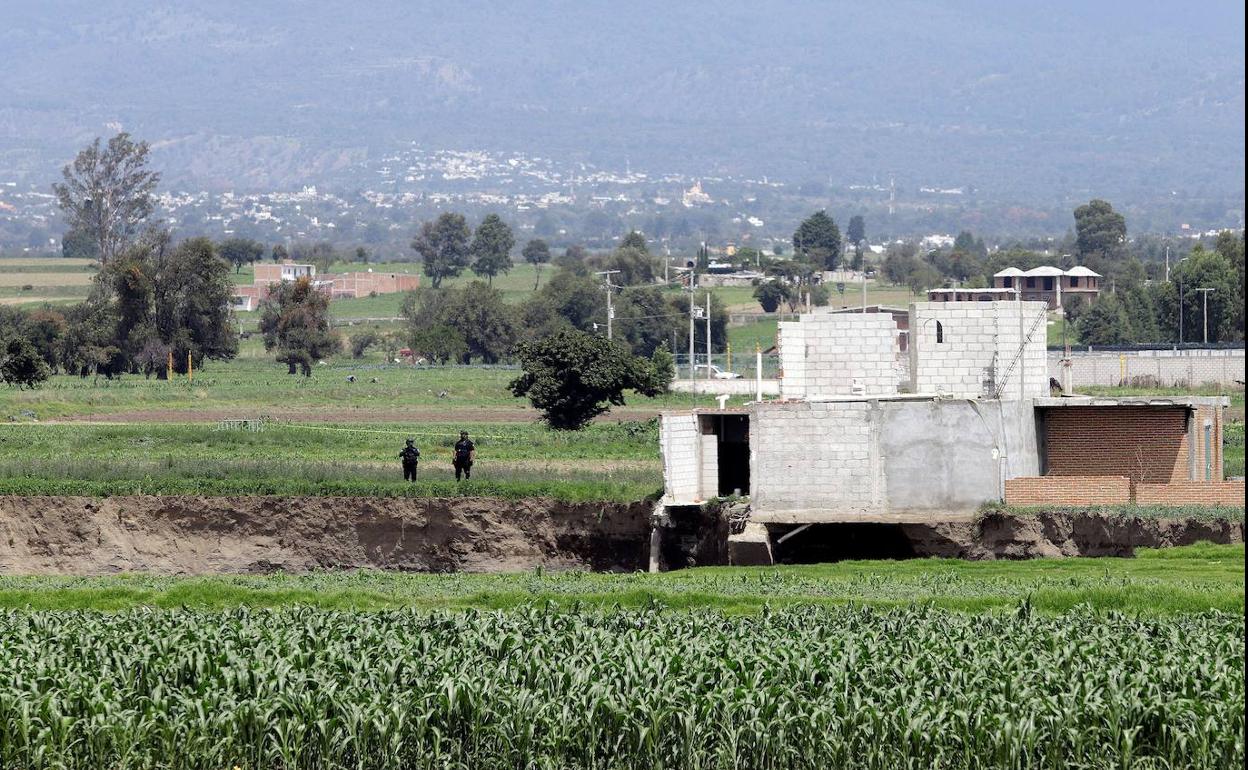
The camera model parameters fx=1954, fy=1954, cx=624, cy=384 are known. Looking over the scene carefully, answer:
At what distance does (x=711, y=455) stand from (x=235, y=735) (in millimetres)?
20515

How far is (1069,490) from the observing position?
3512 cm

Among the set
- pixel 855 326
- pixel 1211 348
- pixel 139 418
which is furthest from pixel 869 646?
pixel 1211 348

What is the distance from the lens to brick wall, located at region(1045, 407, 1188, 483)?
36.9 m

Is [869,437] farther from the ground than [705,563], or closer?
farther from the ground

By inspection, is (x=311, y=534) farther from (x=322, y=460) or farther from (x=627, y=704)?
(x=627, y=704)

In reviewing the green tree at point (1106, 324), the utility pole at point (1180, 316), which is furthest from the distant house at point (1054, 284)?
the utility pole at point (1180, 316)

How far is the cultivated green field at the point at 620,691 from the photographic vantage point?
709 inches

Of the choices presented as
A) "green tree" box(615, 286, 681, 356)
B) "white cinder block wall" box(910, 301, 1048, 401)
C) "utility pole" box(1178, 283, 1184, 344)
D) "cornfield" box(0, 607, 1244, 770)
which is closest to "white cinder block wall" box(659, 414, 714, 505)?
"white cinder block wall" box(910, 301, 1048, 401)

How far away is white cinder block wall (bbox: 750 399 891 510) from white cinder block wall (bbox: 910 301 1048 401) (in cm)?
329

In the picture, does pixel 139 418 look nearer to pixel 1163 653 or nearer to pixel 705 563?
pixel 705 563

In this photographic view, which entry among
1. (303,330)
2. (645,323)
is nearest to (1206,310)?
(645,323)

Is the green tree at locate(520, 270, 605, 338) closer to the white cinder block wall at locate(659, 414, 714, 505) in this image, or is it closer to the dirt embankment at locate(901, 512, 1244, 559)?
the white cinder block wall at locate(659, 414, 714, 505)

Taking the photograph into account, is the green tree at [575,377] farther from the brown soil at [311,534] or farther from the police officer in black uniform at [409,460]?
the brown soil at [311,534]

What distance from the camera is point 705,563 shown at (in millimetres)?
37125
